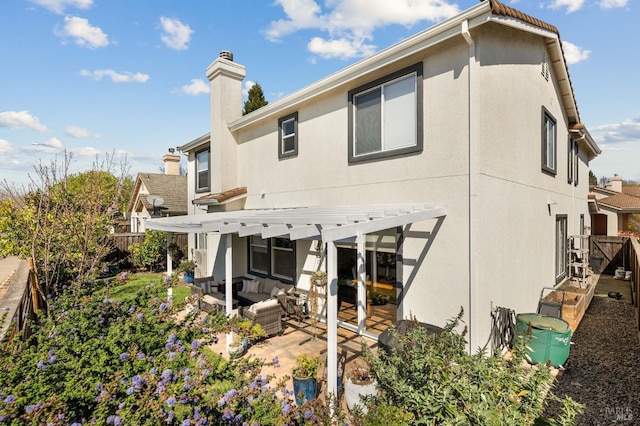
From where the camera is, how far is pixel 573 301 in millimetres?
11727

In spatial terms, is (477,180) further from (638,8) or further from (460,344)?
(638,8)

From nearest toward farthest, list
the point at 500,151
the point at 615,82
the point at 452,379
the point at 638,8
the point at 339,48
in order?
1. the point at 452,379
2. the point at 500,151
3. the point at 638,8
4. the point at 615,82
5. the point at 339,48

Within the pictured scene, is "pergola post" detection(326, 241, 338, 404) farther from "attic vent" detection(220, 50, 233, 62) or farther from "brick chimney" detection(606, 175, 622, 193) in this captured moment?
"brick chimney" detection(606, 175, 622, 193)

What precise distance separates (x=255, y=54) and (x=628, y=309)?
880 inches

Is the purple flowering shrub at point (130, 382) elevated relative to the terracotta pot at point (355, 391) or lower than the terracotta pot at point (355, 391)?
elevated

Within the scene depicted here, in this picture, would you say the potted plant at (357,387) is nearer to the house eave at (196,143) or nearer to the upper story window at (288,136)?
A: the upper story window at (288,136)

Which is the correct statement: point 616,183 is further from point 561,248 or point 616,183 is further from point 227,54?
point 227,54

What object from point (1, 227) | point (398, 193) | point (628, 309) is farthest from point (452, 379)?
point (1, 227)

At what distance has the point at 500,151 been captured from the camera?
28.9 feet

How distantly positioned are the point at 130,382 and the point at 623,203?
41886 millimetres

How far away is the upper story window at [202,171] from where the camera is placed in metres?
18.8

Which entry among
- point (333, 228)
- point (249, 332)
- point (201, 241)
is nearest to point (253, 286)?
point (249, 332)

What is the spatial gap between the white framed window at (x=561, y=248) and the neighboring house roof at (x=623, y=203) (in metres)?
20.3

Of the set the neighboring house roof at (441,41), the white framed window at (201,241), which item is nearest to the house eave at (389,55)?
the neighboring house roof at (441,41)
